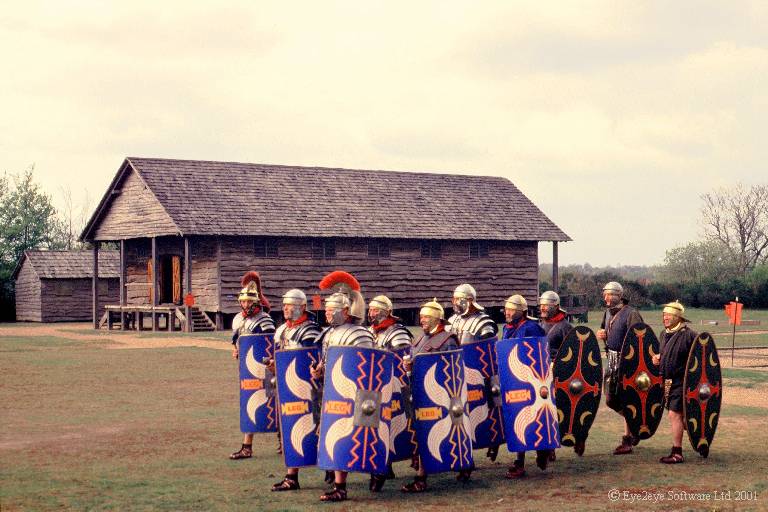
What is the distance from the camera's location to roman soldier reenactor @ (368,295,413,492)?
8805 mm

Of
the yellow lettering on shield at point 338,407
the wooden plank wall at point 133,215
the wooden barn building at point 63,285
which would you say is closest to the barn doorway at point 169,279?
the wooden plank wall at point 133,215

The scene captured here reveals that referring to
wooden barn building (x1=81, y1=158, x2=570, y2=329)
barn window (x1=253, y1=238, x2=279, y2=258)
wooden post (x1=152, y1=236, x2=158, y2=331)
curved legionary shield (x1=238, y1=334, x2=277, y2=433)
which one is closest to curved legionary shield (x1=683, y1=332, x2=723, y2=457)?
curved legionary shield (x1=238, y1=334, x2=277, y2=433)

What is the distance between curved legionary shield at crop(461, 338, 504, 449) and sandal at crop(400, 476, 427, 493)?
3.24 ft

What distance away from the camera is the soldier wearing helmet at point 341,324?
845 cm

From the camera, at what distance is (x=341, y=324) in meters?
8.69

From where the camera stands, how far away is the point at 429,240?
3906cm

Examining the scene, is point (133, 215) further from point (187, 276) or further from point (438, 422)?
point (438, 422)

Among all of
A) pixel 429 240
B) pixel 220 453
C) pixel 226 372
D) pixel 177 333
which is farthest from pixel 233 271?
pixel 220 453

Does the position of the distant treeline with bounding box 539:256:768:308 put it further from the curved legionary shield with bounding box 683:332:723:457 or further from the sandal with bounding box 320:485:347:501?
the sandal with bounding box 320:485:347:501

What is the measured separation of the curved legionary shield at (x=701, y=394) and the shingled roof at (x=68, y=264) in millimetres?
37965

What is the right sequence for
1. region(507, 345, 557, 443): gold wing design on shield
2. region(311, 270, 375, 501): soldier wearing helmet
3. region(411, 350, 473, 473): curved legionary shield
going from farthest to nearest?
region(507, 345, 557, 443): gold wing design on shield → region(411, 350, 473, 473): curved legionary shield → region(311, 270, 375, 501): soldier wearing helmet

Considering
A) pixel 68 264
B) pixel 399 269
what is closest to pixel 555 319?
pixel 399 269

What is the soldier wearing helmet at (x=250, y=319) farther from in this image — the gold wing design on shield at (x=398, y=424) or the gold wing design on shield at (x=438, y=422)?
the gold wing design on shield at (x=438, y=422)

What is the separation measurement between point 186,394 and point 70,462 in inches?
226
